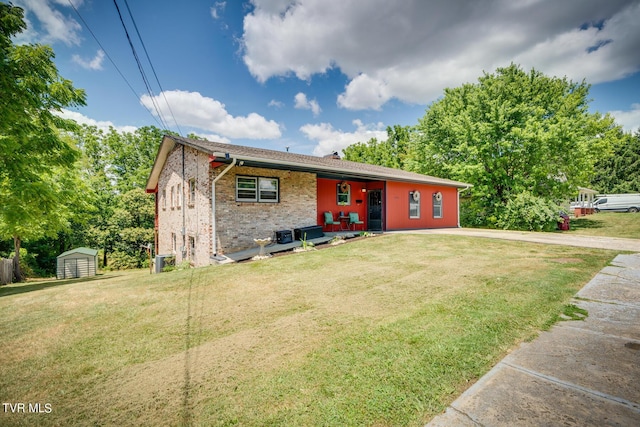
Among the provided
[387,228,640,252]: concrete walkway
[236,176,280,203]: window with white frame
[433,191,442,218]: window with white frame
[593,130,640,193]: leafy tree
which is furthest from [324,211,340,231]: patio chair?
[593,130,640,193]: leafy tree

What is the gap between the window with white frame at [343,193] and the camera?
543 inches

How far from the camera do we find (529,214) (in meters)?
16.9

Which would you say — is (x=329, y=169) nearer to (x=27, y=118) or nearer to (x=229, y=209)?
(x=229, y=209)

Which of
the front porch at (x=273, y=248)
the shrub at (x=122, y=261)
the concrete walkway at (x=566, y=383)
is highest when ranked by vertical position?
the front porch at (x=273, y=248)

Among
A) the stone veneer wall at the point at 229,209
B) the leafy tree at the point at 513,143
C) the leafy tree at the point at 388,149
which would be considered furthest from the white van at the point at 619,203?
the stone veneer wall at the point at 229,209

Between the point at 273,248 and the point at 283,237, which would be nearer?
the point at 273,248

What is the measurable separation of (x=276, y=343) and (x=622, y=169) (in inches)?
2277

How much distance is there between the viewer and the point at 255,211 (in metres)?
10.3

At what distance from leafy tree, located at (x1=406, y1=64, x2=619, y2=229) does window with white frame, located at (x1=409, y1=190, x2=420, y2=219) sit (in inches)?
265

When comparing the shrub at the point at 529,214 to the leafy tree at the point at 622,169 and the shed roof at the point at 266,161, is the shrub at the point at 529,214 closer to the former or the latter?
the shed roof at the point at 266,161

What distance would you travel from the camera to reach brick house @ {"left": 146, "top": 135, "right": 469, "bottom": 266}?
956cm

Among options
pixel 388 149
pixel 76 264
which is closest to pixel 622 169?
pixel 388 149

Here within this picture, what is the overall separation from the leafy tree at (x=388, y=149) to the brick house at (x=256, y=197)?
70.5ft

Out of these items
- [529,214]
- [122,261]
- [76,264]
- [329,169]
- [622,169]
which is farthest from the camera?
[622,169]
